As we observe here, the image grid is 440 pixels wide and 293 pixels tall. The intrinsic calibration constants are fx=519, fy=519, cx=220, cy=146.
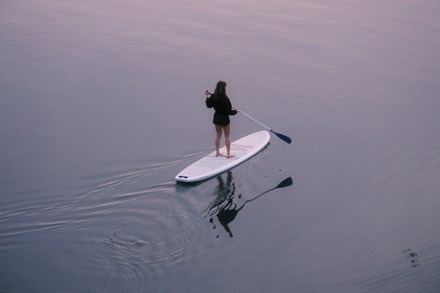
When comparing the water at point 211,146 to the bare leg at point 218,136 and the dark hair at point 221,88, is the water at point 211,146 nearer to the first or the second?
the bare leg at point 218,136

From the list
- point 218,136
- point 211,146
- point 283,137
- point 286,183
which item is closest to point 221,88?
point 218,136

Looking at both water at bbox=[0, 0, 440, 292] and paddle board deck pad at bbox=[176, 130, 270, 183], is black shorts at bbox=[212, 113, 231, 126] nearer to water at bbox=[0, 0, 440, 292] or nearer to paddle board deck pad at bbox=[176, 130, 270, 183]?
paddle board deck pad at bbox=[176, 130, 270, 183]

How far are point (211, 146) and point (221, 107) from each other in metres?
1.21

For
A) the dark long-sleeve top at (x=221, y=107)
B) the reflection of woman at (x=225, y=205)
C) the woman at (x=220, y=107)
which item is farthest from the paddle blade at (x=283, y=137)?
the reflection of woman at (x=225, y=205)

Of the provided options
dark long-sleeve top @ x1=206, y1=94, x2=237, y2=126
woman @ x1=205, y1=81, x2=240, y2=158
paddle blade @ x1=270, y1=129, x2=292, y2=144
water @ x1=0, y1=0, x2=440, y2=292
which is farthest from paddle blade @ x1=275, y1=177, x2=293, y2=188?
dark long-sleeve top @ x1=206, y1=94, x2=237, y2=126

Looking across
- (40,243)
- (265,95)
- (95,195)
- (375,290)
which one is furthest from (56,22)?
(375,290)

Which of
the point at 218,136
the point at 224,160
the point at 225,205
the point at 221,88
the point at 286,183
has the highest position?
the point at 221,88

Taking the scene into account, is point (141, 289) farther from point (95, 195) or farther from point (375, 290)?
point (375, 290)

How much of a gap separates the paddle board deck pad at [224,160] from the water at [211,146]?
0.18 m

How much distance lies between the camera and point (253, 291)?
6766mm

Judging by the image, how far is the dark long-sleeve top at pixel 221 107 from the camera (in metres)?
8.89

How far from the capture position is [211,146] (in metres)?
9.97

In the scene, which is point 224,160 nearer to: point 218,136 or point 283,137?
point 218,136

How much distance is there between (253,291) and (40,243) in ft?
10.3
